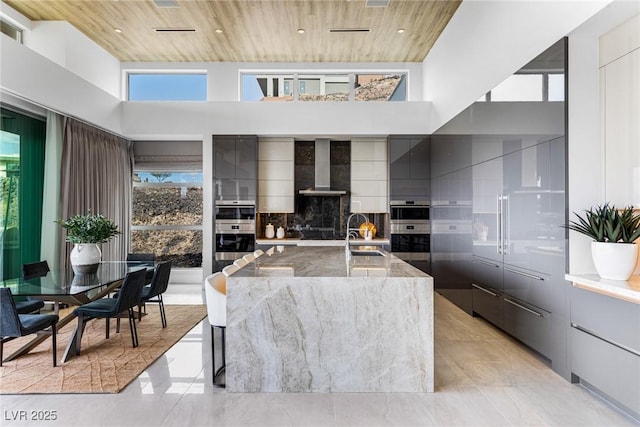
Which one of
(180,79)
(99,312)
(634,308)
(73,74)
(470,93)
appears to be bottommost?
(99,312)

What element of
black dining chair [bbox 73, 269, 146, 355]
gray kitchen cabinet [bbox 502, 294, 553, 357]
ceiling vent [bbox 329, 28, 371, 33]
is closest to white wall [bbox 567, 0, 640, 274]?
gray kitchen cabinet [bbox 502, 294, 553, 357]

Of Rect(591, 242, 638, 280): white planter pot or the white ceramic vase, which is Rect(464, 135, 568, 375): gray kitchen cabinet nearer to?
Rect(591, 242, 638, 280): white planter pot

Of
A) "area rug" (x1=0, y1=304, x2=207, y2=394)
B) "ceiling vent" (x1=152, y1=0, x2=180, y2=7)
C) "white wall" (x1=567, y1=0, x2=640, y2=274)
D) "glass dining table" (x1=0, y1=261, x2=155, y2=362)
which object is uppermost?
"ceiling vent" (x1=152, y1=0, x2=180, y2=7)

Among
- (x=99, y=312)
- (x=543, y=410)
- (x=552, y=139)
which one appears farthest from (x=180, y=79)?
(x=543, y=410)

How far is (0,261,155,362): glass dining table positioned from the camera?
2.94 m

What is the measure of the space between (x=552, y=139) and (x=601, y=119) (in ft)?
1.10

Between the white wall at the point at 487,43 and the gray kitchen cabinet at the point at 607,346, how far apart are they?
2012 mm

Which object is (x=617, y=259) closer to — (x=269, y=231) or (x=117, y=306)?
(x=117, y=306)

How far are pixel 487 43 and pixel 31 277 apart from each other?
18.1ft

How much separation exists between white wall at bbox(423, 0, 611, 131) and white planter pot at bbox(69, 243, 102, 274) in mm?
4675

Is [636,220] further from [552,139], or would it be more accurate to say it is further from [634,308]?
[552,139]

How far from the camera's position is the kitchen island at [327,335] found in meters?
2.56

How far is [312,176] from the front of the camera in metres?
6.54

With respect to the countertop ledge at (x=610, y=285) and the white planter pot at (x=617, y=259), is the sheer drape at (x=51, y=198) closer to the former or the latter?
the countertop ledge at (x=610, y=285)
